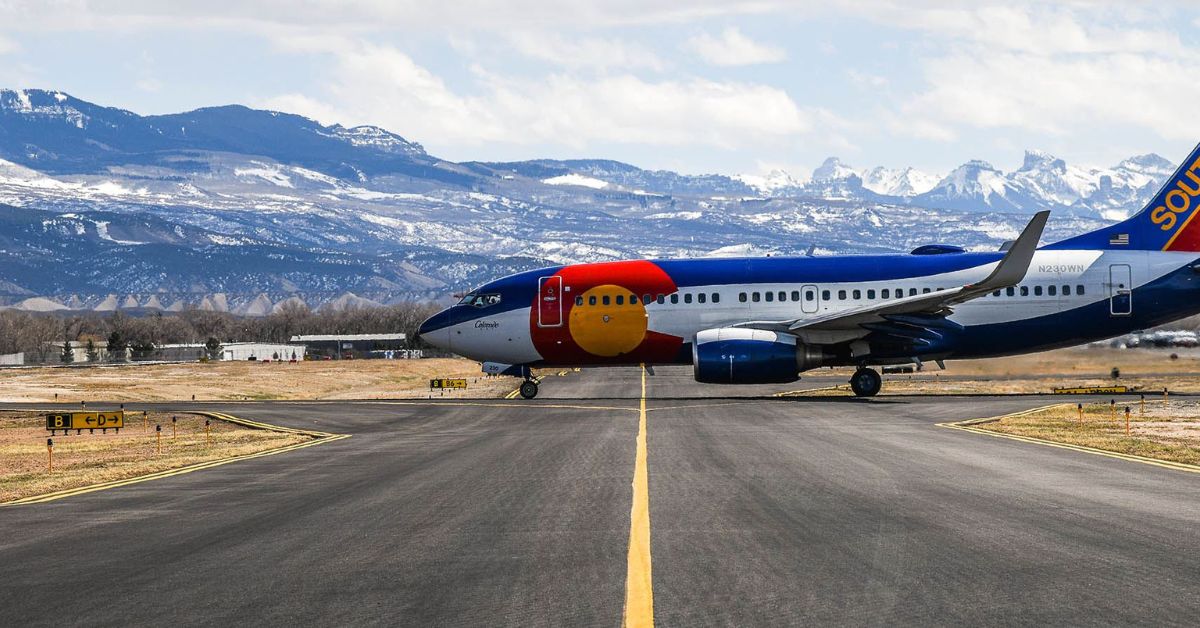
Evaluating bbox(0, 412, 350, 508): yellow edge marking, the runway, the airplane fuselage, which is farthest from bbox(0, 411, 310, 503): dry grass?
the airplane fuselage

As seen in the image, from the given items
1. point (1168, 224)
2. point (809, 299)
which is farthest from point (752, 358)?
point (1168, 224)

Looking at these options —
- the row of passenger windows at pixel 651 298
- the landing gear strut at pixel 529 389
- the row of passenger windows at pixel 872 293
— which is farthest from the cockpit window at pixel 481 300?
the row of passenger windows at pixel 872 293

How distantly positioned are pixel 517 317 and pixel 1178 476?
103 feet

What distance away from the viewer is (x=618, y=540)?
13.7m

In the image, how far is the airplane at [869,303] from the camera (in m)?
46.8

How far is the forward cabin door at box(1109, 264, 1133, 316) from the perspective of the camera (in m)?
47.5

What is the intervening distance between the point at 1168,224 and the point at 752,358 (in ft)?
49.1

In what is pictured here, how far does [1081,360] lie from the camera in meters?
57.1

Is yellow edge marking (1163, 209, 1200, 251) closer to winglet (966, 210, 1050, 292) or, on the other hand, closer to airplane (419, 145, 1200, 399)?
airplane (419, 145, 1200, 399)

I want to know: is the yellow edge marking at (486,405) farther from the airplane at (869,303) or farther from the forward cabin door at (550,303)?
the forward cabin door at (550,303)

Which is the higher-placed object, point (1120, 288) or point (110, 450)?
point (1120, 288)

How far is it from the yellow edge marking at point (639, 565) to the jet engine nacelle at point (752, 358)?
25142mm

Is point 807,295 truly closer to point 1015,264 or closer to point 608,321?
point 608,321

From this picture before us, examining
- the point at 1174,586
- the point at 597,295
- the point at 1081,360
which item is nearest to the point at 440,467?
the point at 1174,586
